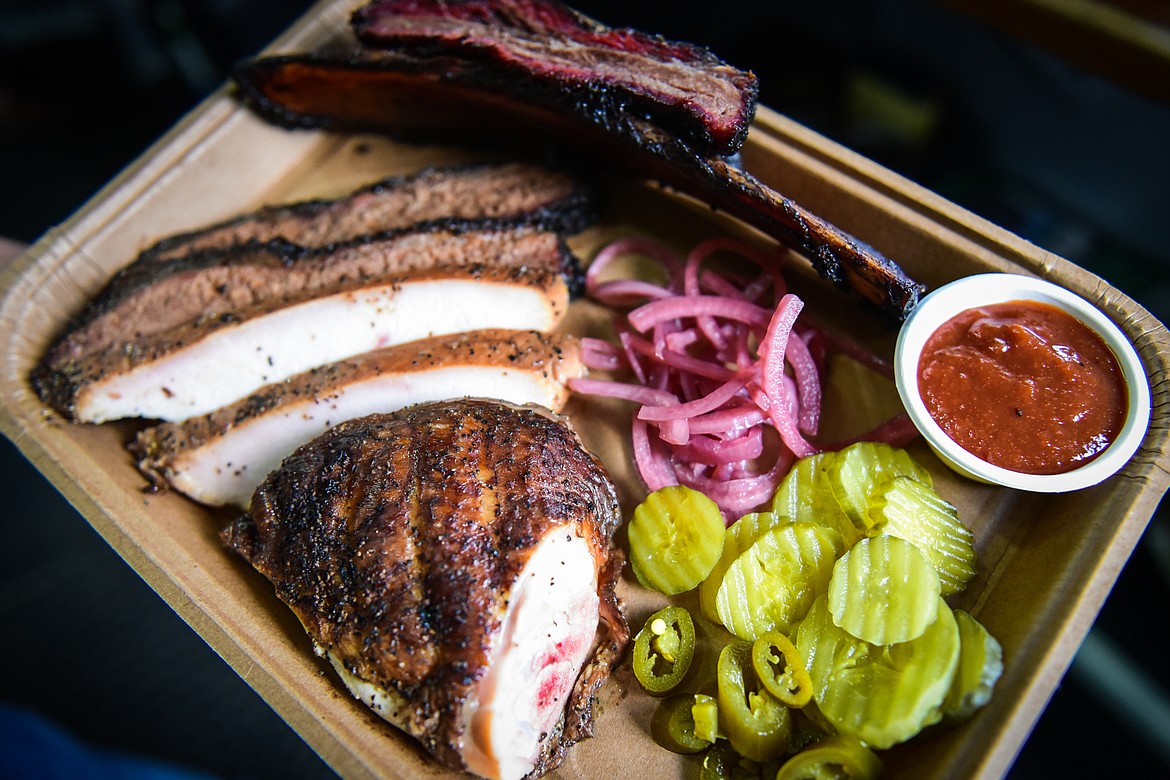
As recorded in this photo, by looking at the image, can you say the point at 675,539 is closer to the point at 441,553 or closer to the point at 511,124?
the point at 441,553

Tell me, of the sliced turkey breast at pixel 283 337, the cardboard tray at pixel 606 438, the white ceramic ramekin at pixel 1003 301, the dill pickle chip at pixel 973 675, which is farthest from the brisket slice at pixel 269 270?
the dill pickle chip at pixel 973 675

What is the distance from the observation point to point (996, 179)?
4.82 metres

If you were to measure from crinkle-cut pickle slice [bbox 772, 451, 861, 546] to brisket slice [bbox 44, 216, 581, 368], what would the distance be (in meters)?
1.14

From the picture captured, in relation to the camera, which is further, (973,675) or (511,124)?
(511,124)

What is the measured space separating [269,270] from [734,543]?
199cm

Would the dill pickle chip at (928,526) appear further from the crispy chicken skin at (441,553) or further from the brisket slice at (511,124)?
the crispy chicken skin at (441,553)

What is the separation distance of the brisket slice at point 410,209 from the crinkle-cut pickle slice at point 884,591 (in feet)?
5.60

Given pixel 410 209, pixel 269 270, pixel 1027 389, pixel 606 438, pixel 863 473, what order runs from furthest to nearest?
pixel 410 209 → pixel 269 270 → pixel 606 438 → pixel 863 473 → pixel 1027 389

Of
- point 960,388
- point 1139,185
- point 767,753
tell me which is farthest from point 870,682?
point 1139,185

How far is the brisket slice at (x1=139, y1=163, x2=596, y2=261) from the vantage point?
10.6 ft

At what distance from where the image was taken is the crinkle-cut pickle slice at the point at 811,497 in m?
2.54

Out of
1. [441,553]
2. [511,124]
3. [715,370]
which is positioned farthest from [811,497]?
[511,124]

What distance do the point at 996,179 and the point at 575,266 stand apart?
3070mm

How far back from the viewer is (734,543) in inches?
99.7
